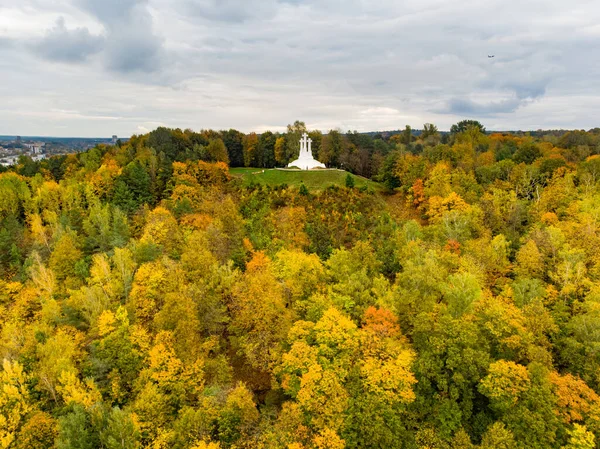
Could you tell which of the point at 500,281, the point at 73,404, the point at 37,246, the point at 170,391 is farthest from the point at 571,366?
the point at 37,246

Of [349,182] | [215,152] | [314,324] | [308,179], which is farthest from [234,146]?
[314,324]

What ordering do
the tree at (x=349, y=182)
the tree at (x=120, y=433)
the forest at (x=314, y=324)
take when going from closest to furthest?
the tree at (x=120, y=433), the forest at (x=314, y=324), the tree at (x=349, y=182)

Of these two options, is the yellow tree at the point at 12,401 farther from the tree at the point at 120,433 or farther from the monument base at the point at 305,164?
the monument base at the point at 305,164

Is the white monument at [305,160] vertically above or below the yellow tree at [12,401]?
above

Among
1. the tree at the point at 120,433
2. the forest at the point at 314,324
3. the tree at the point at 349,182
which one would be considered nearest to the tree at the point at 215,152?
the forest at the point at 314,324

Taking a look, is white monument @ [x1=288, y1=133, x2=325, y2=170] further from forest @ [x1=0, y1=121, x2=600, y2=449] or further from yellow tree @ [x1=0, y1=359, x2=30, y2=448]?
yellow tree @ [x1=0, y1=359, x2=30, y2=448]

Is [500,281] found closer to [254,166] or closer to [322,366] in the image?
[322,366]

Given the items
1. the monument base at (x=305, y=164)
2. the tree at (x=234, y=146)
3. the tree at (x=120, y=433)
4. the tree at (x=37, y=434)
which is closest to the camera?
the tree at (x=120, y=433)
